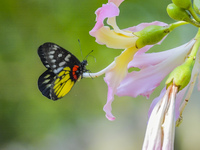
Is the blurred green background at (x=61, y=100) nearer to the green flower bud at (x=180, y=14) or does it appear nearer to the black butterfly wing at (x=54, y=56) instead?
the black butterfly wing at (x=54, y=56)

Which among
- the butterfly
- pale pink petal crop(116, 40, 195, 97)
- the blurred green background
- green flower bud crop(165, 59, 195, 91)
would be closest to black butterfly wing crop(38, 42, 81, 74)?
the butterfly

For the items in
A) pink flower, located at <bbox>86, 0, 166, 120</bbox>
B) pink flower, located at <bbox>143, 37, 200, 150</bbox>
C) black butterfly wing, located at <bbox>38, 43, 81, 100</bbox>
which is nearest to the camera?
pink flower, located at <bbox>143, 37, 200, 150</bbox>

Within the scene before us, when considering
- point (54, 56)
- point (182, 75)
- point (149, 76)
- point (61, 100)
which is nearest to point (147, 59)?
point (149, 76)

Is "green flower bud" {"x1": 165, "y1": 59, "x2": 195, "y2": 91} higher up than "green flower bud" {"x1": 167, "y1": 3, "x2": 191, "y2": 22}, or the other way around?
"green flower bud" {"x1": 167, "y1": 3, "x2": 191, "y2": 22}

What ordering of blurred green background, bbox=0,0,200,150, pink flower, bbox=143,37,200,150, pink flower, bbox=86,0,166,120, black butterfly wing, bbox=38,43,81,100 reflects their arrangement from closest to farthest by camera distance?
pink flower, bbox=143,37,200,150 → pink flower, bbox=86,0,166,120 → black butterfly wing, bbox=38,43,81,100 → blurred green background, bbox=0,0,200,150

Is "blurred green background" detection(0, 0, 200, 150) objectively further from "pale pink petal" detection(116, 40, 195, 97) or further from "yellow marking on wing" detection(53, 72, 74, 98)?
"pale pink petal" detection(116, 40, 195, 97)

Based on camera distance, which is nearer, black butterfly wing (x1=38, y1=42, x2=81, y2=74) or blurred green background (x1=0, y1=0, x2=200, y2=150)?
black butterfly wing (x1=38, y1=42, x2=81, y2=74)

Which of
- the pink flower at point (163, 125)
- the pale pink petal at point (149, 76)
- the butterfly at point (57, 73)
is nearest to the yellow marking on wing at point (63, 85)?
the butterfly at point (57, 73)
